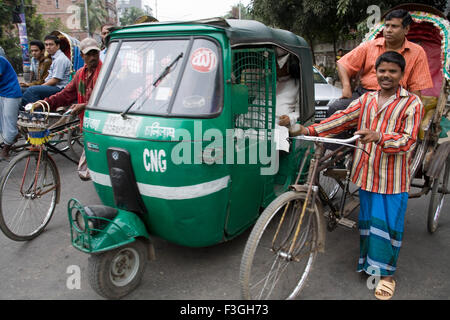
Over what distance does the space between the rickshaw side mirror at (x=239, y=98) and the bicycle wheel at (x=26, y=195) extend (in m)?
2.02

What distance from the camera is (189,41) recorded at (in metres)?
2.66

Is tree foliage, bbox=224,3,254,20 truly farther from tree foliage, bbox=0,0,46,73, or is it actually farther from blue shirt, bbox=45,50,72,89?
tree foliage, bbox=0,0,46,73

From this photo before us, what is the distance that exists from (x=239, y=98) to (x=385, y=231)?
58.9 inches

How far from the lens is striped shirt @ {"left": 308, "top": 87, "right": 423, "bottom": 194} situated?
8.04 feet

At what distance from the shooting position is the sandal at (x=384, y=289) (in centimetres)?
265

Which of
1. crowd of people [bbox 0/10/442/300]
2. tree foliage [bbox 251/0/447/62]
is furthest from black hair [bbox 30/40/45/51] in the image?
tree foliage [bbox 251/0/447/62]

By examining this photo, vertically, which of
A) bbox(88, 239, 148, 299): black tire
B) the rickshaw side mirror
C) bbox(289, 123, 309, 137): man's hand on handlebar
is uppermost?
the rickshaw side mirror

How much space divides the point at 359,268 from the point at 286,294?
70 centimetres

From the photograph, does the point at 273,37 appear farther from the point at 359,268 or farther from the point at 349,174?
the point at 359,268

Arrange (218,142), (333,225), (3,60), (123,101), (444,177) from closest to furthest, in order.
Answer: (218,142) < (123,101) < (333,225) < (444,177) < (3,60)

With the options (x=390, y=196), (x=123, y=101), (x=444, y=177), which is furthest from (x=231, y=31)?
(x=444, y=177)

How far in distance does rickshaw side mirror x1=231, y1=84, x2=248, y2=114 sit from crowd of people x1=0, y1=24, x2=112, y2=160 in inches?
68.2

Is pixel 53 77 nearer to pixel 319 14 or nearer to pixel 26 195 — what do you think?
pixel 26 195

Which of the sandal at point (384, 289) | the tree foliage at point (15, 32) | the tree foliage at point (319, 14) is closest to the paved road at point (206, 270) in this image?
the sandal at point (384, 289)
